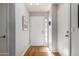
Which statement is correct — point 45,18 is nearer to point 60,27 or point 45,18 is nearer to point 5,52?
point 60,27

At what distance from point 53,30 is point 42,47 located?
30 cm

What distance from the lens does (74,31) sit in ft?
4.64

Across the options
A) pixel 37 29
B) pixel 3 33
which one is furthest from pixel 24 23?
pixel 3 33

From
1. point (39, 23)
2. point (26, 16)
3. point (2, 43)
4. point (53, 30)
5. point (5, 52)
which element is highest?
point (26, 16)

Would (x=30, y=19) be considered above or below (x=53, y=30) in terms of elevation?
above

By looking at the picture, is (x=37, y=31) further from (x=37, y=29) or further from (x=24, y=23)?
(x=24, y=23)

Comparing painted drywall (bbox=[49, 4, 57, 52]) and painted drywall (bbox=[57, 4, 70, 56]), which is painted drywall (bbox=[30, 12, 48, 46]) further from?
painted drywall (bbox=[57, 4, 70, 56])

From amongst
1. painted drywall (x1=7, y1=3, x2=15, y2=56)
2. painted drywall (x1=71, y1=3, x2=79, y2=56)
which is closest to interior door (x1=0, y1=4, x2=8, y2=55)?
painted drywall (x1=7, y1=3, x2=15, y2=56)

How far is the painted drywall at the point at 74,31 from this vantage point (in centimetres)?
136

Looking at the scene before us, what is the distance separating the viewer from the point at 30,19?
1.63 meters

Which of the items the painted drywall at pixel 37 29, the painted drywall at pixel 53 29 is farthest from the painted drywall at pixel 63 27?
the painted drywall at pixel 37 29

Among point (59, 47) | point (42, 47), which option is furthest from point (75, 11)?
point (42, 47)

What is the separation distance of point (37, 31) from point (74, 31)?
558mm

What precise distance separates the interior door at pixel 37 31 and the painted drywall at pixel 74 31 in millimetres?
424
